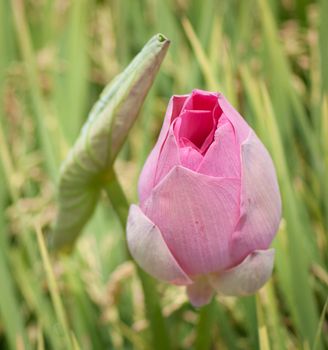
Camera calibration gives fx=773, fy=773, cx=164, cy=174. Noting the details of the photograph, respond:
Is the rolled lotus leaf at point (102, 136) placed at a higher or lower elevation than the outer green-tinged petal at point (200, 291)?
higher

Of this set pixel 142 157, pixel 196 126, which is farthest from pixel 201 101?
pixel 142 157

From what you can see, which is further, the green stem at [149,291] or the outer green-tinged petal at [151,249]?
the green stem at [149,291]

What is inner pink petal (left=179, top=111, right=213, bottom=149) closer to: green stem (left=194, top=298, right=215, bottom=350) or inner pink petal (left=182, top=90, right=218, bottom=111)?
inner pink petal (left=182, top=90, right=218, bottom=111)

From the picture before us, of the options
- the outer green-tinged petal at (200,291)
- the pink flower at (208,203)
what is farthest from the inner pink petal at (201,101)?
the outer green-tinged petal at (200,291)

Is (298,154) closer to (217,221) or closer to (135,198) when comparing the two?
(135,198)

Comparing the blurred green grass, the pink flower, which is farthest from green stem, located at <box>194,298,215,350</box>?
the pink flower

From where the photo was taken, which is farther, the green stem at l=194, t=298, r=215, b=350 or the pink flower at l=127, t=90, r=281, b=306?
the green stem at l=194, t=298, r=215, b=350

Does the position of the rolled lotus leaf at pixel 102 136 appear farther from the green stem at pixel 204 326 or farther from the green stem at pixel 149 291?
the green stem at pixel 204 326

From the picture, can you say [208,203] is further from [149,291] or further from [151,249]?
[149,291]
